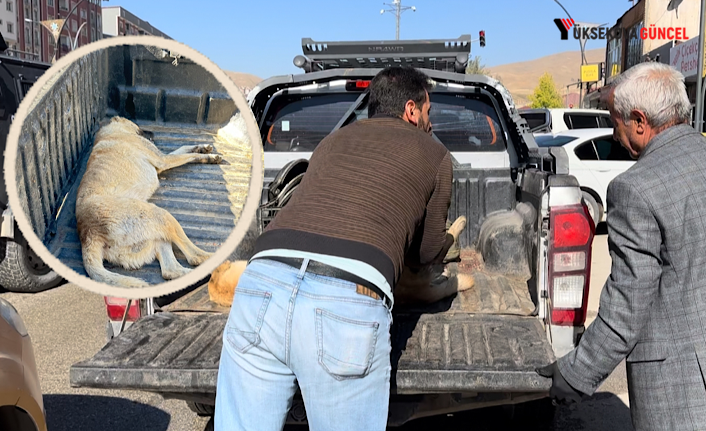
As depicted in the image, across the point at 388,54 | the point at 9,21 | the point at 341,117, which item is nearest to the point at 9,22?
the point at 9,21

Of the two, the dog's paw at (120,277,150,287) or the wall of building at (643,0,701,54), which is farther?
the wall of building at (643,0,701,54)

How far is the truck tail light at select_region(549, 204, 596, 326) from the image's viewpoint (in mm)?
3164

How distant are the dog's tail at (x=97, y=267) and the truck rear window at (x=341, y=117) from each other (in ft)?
8.27

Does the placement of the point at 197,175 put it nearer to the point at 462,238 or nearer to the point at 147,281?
the point at 147,281

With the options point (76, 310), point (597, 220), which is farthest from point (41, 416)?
point (597, 220)

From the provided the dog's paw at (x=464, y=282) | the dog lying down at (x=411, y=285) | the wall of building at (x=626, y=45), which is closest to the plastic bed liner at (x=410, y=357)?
the dog lying down at (x=411, y=285)

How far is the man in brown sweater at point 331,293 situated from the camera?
80.3 inches

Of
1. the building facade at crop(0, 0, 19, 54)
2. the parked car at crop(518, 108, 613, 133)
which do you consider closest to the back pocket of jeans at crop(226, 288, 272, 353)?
the parked car at crop(518, 108, 613, 133)

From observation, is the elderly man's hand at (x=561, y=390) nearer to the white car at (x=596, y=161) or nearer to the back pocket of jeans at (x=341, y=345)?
the back pocket of jeans at (x=341, y=345)

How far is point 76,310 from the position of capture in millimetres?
6395

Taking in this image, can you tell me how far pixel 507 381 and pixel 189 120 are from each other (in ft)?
5.44

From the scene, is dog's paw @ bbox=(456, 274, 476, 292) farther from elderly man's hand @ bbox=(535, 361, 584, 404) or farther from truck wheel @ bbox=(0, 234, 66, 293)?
truck wheel @ bbox=(0, 234, 66, 293)

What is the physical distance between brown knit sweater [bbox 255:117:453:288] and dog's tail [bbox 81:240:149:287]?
2.39 feet

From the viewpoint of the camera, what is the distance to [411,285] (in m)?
3.67
